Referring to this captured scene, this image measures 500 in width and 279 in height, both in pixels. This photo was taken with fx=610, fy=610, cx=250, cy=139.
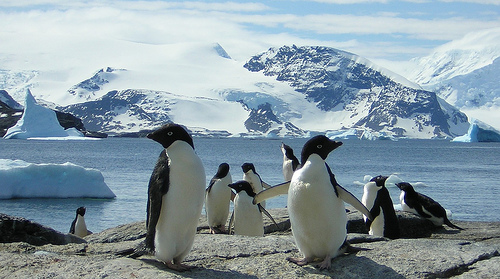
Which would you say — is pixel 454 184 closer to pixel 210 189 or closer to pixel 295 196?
pixel 210 189

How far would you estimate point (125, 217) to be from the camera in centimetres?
2091

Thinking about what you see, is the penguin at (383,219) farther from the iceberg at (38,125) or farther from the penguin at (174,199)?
the iceberg at (38,125)

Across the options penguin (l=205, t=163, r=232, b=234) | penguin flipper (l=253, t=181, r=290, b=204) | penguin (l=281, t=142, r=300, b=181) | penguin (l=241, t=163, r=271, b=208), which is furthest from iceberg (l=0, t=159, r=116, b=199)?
penguin flipper (l=253, t=181, r=290, b=204)

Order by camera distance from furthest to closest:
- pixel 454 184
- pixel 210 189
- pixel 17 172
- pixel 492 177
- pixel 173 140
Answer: pixel 492 177, pixel 454 184, pixel 17 172, pixel 210 189, pixel 173 140

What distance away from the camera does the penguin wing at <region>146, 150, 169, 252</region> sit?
5.50 m

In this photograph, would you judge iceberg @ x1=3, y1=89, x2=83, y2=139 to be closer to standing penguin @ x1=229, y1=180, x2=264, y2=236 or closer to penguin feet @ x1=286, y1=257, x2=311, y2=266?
standing penguin @ x1=229, y1=180, x2=264, y2=236

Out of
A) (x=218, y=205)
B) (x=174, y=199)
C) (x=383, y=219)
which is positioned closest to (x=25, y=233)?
(x=218, y=205)

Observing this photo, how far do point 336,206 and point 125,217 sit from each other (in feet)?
52.8

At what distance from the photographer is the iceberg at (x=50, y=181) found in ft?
80.8

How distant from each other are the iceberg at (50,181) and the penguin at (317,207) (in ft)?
67.0

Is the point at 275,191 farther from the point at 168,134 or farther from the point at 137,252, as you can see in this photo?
the point at 137,252

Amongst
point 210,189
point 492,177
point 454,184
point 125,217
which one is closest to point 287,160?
point 210,189

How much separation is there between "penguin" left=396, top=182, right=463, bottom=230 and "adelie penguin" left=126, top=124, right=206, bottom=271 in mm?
5873

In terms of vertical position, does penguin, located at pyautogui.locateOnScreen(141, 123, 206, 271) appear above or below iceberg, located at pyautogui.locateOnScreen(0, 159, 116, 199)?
above
